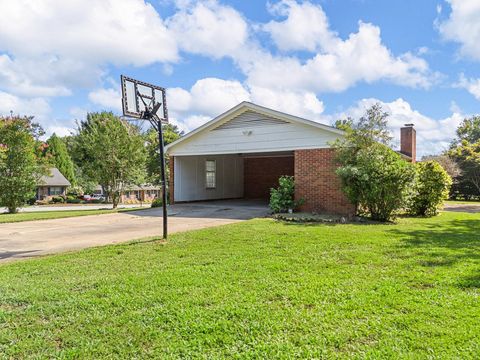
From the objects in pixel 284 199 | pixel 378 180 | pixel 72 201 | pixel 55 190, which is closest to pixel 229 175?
pixel 284 199

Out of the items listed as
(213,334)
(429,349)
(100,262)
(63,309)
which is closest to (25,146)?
(100,262)

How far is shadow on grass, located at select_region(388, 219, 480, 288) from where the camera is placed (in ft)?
17.0

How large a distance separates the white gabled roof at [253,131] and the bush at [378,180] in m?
1.56

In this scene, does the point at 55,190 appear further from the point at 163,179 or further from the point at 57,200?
the point at 163,179

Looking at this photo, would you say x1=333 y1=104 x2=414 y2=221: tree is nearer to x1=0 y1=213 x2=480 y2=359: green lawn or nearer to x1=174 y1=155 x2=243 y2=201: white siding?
x1=0 y1=213 x2=480 y2=359: green lawn

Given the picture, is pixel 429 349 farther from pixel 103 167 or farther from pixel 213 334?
pixel 103 167

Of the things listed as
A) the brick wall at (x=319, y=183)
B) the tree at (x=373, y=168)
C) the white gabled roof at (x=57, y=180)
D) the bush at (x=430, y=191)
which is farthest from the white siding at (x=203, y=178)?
the white gabled roof at (x=57, y=180)

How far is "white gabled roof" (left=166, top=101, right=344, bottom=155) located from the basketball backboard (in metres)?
5.80

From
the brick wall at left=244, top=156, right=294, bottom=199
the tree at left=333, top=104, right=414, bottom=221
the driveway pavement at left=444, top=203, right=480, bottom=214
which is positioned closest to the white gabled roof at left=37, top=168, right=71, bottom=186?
the brick wall at left=244, top=156, right=294, bottom=199

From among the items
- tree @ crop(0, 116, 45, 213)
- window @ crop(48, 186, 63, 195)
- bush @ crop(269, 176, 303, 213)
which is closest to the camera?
bush @ crop(269, 176, 303, 213)

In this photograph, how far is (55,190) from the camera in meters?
44.5

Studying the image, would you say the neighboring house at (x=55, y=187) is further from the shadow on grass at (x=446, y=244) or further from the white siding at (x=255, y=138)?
the shadow on grass at (x=446, y=244)

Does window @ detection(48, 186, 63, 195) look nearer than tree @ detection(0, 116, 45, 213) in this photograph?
No

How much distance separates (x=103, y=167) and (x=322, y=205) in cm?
1367
